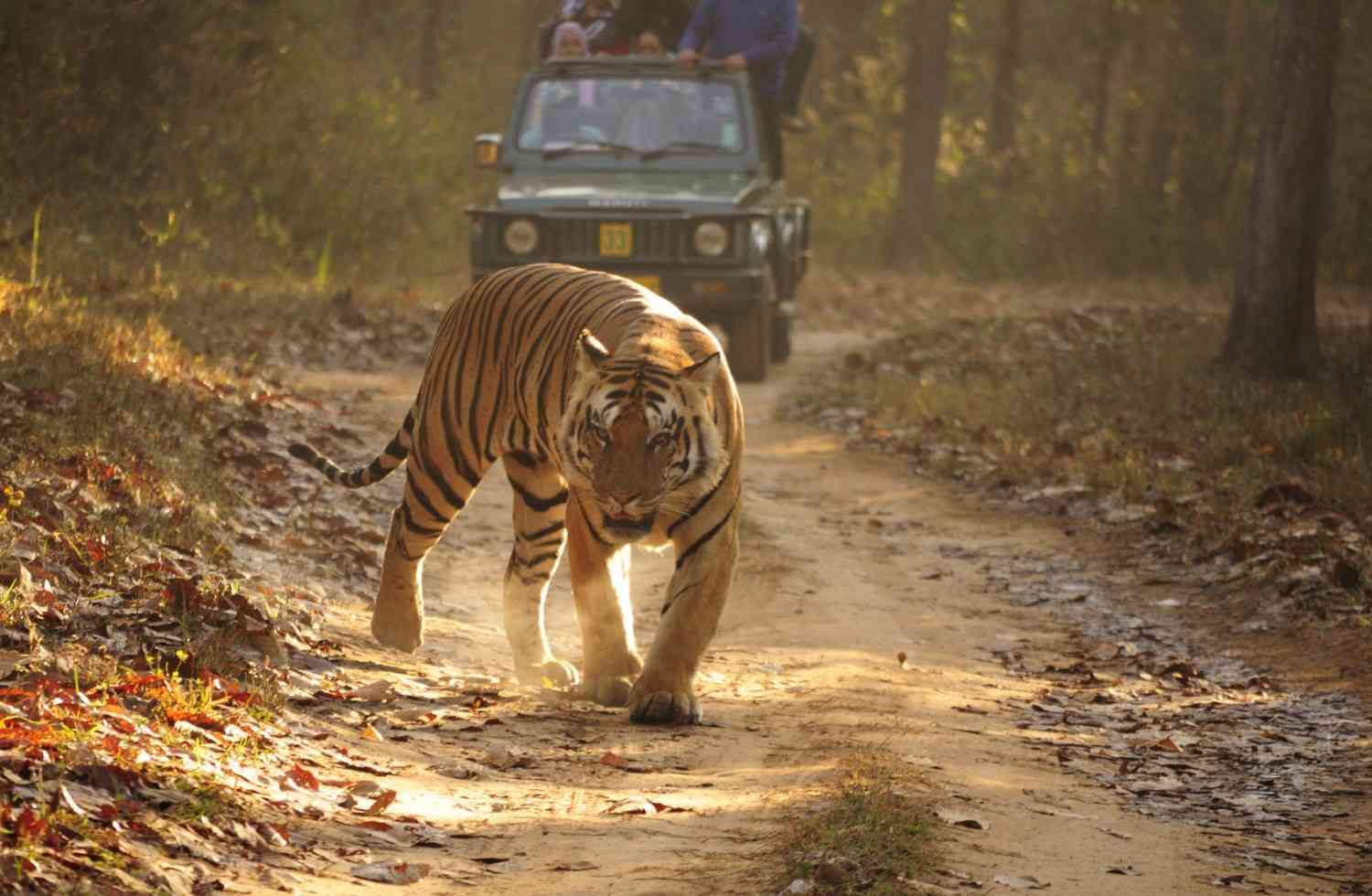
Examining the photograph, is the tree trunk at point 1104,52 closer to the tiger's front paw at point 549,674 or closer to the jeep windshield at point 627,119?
the jeep windshield at point 627,119

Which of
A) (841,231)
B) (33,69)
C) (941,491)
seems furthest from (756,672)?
(841,231)

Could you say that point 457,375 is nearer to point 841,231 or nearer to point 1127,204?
point 1127,204

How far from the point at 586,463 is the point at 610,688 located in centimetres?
86

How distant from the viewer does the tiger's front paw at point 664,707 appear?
5488mm

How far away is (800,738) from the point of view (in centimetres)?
539

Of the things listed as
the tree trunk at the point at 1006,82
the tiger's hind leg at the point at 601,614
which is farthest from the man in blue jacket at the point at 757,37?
the tree trunk at the point at 1006,82

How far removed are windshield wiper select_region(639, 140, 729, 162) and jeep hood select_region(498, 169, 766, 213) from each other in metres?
0.14

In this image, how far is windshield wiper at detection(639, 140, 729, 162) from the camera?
13.3 meters

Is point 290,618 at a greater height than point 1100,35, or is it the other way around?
point 1100,35

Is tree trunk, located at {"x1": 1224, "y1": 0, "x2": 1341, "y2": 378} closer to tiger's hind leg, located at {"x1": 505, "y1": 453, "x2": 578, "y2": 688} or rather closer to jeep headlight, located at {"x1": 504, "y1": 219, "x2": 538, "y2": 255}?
jeep headlight, located at {"x1": 504, "y1": 219, "x2": 538, "y2": 255}

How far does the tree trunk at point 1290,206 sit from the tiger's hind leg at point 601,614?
8030mm

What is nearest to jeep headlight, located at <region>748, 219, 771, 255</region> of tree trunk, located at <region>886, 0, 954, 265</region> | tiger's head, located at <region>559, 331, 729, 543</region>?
tiger's head, located at <region>559, 331, 729, 543</region>

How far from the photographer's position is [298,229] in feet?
55.5

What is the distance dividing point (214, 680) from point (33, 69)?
31.7ft
